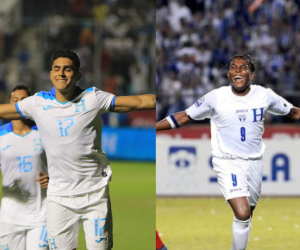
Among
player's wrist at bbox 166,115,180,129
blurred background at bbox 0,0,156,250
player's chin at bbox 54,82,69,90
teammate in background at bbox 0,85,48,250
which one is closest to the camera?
player's chin at bbox 54,82,69,90

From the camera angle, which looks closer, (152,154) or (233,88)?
(233,88)

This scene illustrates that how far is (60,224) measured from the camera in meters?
5.39

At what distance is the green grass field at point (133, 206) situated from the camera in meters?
9.76

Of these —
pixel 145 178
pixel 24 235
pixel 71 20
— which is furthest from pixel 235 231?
pixel 71 20

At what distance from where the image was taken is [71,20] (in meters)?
23.6

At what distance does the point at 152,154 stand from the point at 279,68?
538 centimetres

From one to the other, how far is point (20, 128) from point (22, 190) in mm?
616

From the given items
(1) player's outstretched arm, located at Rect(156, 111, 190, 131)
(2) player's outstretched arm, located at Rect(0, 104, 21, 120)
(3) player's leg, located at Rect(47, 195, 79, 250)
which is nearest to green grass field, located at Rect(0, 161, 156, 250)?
(1) player's outstretched arm, located at Rect(156, 111, 190, 131)

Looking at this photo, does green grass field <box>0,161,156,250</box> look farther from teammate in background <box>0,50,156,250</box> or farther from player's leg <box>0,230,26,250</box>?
teammate in background <box>0,50,156,250</box>

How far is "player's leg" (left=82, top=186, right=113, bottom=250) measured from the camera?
539 cm

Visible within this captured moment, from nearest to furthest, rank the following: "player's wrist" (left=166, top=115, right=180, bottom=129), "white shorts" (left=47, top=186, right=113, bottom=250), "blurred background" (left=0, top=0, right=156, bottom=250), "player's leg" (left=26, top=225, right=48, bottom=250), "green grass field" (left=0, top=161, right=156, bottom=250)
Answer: "white shorts" (left=47, top=186, right=113, bottom=250) < "player's leg" (left=26, top=225, right=48, bottom=250) < "player's wrist" (left=166, top=115, right=180, bottom=129) < "green grass field" (left=0, top=161, right=156, bottom=250) < "blurred background" (left=0, top=0, right=156, bottom=250)

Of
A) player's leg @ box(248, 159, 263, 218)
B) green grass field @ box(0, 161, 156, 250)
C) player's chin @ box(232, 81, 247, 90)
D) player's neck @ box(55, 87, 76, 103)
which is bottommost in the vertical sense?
green grass field @ box(0, 161, 156, 250)

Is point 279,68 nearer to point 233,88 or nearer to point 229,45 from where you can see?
point 229,45

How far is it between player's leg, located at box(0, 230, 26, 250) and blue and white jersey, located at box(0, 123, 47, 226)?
134 mm
